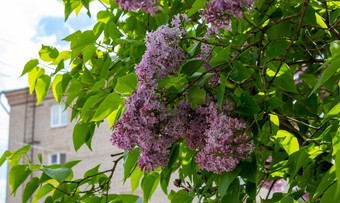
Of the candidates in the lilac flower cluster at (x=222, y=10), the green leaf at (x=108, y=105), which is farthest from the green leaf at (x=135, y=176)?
the lilac flower cluster at (x=222, y=10)

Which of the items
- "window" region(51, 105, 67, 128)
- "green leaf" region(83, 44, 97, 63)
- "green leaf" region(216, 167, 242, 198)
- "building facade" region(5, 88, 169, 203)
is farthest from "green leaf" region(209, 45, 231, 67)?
"window" region(51, 105, 67, 128)

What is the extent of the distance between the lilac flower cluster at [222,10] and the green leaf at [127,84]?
0.35 ft

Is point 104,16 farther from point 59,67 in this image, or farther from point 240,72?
point 240,72

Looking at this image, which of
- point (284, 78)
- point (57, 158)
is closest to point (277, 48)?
point (284, 78)

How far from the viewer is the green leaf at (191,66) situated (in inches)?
21.3

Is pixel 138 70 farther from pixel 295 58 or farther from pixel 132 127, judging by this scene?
pixel 295 58

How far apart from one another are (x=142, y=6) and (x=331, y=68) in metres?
0.18

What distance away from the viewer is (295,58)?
882 mm

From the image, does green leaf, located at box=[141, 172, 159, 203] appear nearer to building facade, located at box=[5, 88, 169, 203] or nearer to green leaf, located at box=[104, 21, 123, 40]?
green leaf, located at box=[104, 21, 123, 40]

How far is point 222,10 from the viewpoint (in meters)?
0.49

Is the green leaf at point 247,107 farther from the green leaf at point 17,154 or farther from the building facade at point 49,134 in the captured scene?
the building facade at point 49,134

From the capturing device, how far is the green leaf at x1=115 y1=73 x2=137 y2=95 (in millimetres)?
568

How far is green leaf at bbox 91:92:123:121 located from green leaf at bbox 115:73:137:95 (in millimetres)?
20

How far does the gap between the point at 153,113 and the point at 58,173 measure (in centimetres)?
25
